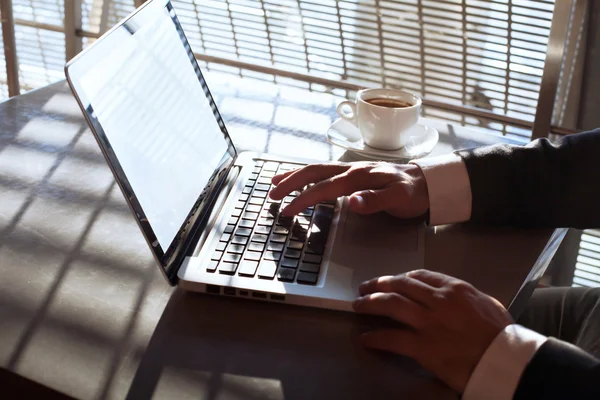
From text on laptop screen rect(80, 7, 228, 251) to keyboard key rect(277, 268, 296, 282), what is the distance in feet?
0.45

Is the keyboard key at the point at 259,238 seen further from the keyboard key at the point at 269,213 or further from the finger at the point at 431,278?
the finger at the point at 431,278

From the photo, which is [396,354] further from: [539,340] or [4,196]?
[4,196]

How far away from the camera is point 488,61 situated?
2.89 metres

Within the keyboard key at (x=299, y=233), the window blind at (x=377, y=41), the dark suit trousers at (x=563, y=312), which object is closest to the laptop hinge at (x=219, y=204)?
the keyboard key at (x=299, y=233)

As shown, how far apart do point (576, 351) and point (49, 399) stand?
0.52 metres

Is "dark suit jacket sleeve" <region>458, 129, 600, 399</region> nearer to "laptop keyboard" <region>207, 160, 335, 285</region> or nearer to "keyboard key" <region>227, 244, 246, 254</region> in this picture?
"laptop keyboard" <region>207, 160, 335, 285</region>

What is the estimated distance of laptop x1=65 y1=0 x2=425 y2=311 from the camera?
2.44 feet

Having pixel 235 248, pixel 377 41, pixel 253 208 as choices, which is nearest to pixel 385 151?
pixel 253 208

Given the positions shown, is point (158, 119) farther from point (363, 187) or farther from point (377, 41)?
point (377, 41)

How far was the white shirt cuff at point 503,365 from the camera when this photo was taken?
0.65m

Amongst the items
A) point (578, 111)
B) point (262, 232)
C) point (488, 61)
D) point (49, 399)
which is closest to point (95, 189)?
A: point (262, 232)

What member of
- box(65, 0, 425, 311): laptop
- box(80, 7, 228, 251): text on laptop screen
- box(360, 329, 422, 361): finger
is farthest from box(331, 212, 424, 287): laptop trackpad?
box(80, 7, 228, 251): text on laptop screen

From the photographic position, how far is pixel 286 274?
776mm

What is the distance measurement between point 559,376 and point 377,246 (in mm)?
278
